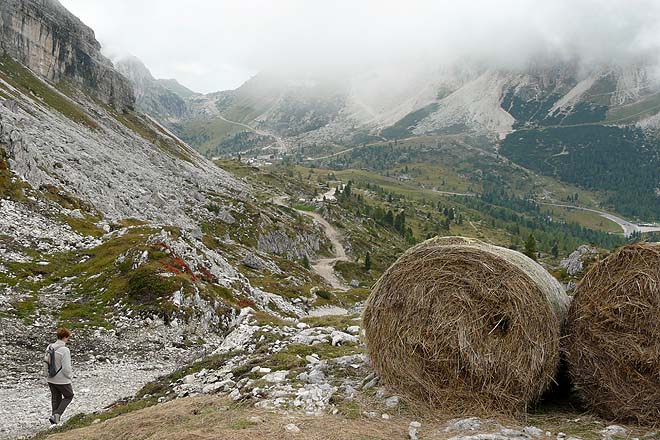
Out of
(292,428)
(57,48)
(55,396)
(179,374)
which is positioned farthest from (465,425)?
(57,48)

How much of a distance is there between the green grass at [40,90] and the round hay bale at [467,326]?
339 feet

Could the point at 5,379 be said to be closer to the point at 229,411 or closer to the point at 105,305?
the point at 105,305

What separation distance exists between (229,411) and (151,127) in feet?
490

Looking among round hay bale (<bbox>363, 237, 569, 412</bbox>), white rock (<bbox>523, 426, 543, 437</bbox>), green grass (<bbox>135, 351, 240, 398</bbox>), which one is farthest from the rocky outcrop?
white rock (<bbox>523, 426, 543, 437</bbox>)

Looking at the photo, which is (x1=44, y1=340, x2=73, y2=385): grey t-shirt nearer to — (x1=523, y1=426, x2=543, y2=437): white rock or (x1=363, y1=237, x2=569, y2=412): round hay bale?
(x1=363, y1=237, x2=569, y2=412): round hay bale

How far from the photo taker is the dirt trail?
8766 centimetres

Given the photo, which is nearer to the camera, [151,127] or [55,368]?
[55,368]

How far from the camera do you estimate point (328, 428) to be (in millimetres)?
9180

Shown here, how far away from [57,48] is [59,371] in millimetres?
143550

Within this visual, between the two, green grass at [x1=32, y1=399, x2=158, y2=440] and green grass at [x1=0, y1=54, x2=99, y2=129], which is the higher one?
green grass at [x1=0, y1=54, x2=99, y2=129]

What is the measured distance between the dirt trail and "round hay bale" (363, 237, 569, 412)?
67.5 metres

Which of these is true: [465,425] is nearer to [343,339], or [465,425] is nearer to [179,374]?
[343,339]

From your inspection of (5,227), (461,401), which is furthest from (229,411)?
(5,227)

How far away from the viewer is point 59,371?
1291 cm
